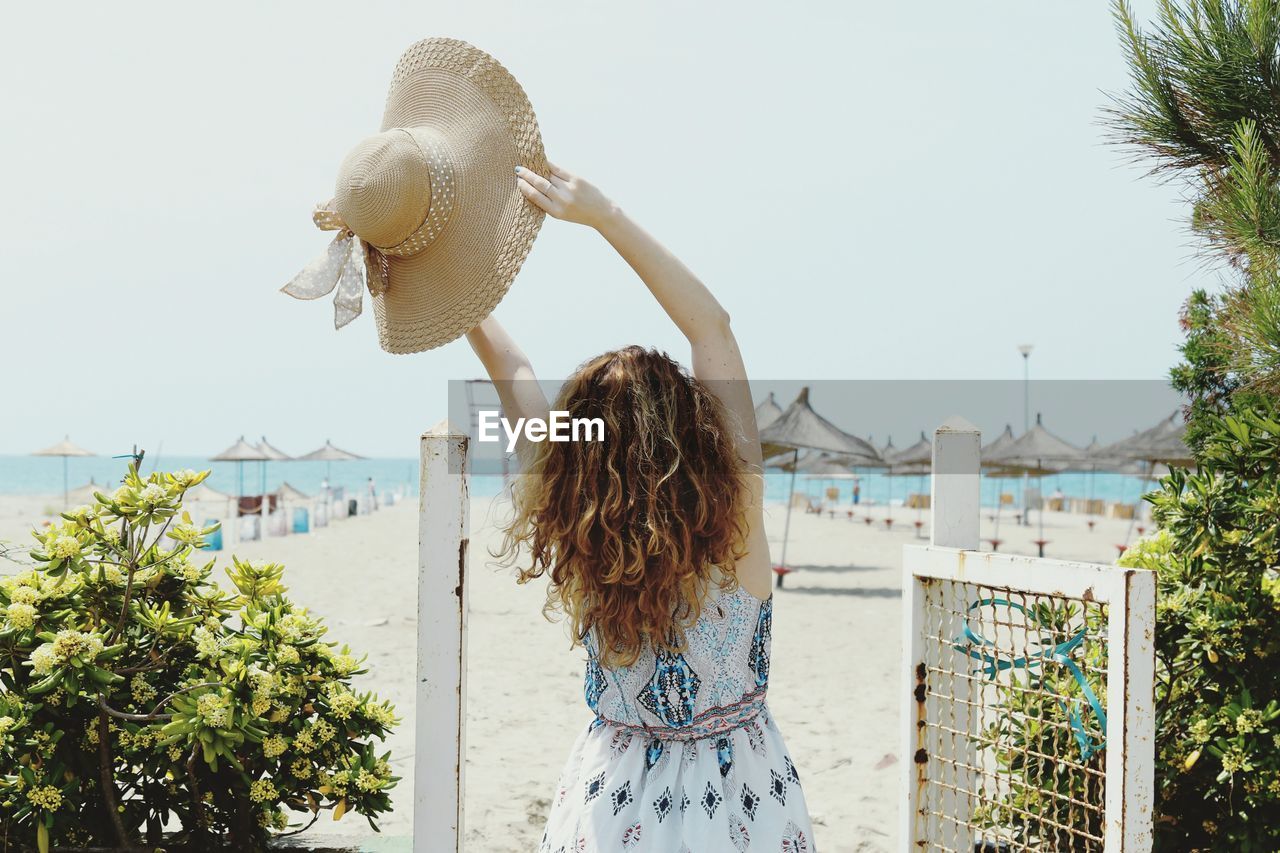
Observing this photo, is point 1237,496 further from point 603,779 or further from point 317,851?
point 317,851

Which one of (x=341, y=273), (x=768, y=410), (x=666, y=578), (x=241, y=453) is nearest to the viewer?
(x=666, y=578)

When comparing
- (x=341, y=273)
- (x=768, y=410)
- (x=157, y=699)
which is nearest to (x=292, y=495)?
(x=768, y=410)

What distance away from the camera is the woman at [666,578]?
1438 millimetres

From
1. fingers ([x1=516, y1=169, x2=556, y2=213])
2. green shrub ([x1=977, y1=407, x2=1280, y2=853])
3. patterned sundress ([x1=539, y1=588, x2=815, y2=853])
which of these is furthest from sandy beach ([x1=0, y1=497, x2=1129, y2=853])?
green shrub ([x1=977, y1=407, x2=1280, y2=853])

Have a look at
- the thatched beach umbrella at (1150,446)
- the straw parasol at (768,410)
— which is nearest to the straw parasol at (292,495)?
the straw parasol at (768,410)

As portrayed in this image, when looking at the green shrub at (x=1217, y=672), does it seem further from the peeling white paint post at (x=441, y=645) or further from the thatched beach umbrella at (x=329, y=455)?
the thatched beach umbrella at (x=329, y=455)

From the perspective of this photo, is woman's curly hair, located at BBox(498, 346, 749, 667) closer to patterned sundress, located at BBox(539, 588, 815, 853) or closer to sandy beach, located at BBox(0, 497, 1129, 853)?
patterned sundress, located at BBox(539, 588, 815, 853)

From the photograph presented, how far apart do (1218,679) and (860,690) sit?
164 inches

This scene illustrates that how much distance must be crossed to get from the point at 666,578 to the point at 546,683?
5.39 metres

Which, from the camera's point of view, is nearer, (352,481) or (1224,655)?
(1224,655)

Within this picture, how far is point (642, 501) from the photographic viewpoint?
1.44 meters

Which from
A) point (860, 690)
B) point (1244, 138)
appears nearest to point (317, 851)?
point (1244, 138)

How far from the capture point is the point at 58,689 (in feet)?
7.63

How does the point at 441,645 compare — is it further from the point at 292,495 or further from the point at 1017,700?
the point at 292,495
